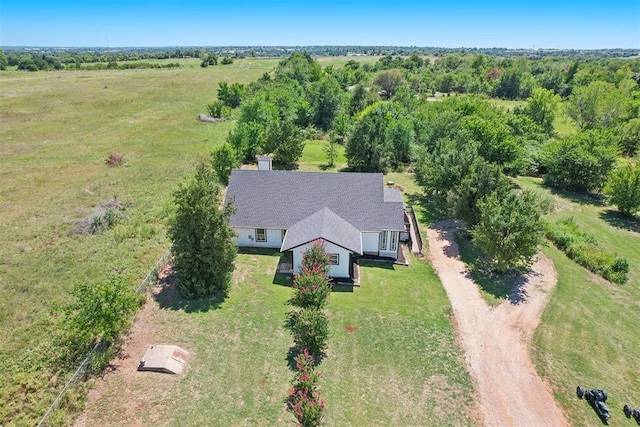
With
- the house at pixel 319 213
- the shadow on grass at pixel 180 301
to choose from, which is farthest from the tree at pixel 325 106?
the shadow on grass at pixel 180 301

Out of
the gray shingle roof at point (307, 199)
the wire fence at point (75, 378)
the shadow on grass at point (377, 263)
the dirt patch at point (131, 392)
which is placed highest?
the gray shingle roof at point (307, 199)

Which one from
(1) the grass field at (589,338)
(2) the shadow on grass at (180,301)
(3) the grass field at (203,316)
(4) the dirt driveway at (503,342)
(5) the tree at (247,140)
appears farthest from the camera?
(5) the tree at (247,140)

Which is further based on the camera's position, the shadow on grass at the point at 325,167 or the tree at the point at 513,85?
the tree at the point at 513,85

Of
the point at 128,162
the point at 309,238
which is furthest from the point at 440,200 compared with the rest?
the point at 128,162

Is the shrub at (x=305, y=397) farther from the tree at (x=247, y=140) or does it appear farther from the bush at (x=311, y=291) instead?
the tree at (x=247, y=140)

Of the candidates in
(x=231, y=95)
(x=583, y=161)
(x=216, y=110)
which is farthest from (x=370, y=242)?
(x=231, y=95)

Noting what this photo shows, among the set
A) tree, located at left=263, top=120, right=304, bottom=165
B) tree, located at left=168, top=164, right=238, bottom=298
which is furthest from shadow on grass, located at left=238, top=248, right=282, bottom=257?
tree, located at left=263, top=120, right=304, bottom=165

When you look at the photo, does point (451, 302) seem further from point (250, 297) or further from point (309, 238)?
point (250, 297)
